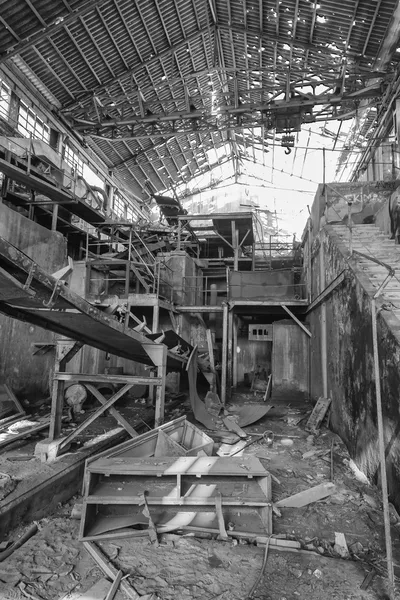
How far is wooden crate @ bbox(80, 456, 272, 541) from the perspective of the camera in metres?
3.78

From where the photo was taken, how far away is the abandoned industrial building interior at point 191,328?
353 cm

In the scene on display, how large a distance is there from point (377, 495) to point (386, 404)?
1356 millimetres

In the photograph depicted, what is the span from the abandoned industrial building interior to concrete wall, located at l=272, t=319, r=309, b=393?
5 cm

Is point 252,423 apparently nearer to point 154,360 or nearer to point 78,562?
point 154,360

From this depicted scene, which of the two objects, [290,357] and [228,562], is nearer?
[228,562]

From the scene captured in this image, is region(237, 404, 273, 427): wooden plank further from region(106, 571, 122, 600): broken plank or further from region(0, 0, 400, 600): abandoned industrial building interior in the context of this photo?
region(106, 571, 122, 600): broken plank

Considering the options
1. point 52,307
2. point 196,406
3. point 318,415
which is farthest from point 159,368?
point 318,415

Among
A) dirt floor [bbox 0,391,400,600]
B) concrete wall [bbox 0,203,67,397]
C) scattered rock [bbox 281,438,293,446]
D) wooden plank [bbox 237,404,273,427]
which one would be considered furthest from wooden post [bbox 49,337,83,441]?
scattered rock [bbox 281,438,293,446]

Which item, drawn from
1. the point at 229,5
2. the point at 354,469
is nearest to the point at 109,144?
the point at 229,5

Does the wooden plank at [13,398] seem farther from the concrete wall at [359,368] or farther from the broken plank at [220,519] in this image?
the concrete wall at [359,368]

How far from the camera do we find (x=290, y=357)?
39.2ft

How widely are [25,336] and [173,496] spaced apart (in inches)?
291

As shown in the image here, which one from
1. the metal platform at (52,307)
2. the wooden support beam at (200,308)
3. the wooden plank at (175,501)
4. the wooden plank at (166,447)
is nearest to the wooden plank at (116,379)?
the metal platform at (52,307)

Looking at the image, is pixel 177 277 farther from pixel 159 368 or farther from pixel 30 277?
pixel 30 277
